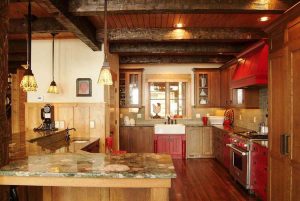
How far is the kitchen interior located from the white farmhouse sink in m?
0.03

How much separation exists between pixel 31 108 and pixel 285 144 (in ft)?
13.5

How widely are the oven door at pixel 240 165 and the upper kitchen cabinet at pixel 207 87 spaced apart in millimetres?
2438

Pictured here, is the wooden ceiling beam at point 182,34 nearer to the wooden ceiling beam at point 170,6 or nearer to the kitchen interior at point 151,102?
the kitchen interior at point 151,102

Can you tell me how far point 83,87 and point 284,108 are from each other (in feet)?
10.7

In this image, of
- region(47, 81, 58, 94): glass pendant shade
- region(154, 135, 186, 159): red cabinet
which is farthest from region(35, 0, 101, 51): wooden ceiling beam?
region(154, 135, 186, 159): red cabinet

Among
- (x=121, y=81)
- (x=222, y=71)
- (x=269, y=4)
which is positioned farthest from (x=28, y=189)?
(x=222, y=71)

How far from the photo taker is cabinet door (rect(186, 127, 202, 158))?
688cm

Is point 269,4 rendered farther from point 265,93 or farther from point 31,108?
point 31,108

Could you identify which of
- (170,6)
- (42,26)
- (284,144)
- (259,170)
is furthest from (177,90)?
(284,144)

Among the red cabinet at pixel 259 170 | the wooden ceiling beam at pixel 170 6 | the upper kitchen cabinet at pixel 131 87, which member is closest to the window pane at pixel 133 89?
the upper kitchen cabinet at pixel 131 87

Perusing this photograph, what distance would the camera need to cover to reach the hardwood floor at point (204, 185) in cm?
399

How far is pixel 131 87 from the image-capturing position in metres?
7.22

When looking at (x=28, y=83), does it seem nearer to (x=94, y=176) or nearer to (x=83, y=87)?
(x=83, y=87)

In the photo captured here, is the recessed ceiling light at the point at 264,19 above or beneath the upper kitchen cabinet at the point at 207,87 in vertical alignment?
above
